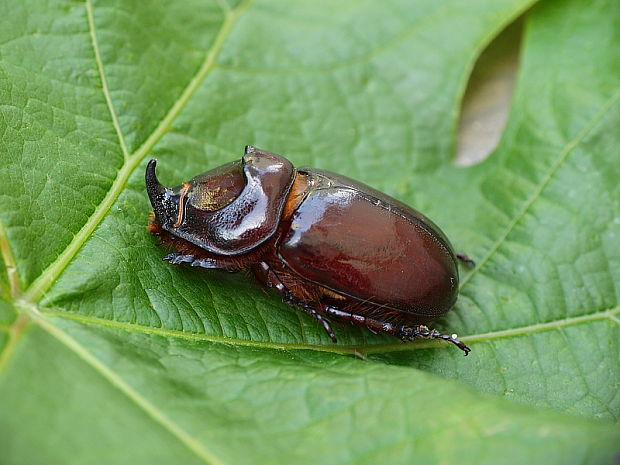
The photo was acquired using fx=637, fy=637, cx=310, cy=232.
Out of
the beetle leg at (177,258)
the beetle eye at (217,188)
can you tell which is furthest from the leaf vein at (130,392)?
the beetle eye at (217,188)

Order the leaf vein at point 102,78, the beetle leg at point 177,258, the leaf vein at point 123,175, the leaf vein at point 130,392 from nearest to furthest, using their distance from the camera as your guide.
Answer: the leaf vein at point 130,392 < the leaf vein at point 123,175 < the beetle leg at point 177,258 < the leaf vein at point 102,78

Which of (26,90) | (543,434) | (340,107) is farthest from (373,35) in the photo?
(543,434)

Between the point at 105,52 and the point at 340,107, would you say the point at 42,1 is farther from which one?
the point at 340,107

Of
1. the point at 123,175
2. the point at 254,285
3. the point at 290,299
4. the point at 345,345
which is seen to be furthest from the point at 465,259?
the point at 123,175

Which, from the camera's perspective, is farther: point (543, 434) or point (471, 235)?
point (471, 235)

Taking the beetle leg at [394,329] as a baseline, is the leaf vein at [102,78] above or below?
above

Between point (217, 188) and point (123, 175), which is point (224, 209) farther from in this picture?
point (123, 175)

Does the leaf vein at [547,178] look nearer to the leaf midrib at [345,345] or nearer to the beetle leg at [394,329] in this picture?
the leaf midrib at [345,345]
